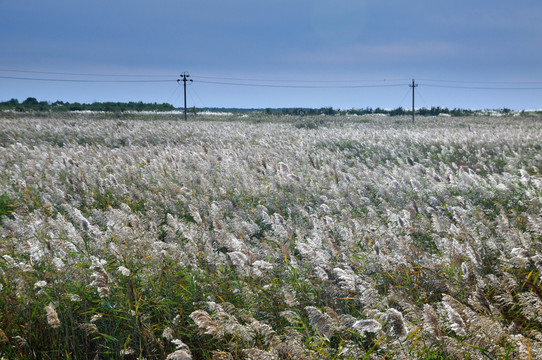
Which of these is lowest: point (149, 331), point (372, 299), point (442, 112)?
point (149, 331)

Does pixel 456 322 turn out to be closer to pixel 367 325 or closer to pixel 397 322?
pixel 397 322

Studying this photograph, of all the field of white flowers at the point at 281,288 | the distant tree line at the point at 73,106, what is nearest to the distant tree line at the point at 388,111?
the distant tree line at the point at 73,106

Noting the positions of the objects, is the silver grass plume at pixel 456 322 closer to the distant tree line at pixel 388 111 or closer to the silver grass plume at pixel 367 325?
the silver grass plume at pixel 367 325

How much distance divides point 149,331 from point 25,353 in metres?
1.06

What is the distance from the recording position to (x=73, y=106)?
63250 millimetres

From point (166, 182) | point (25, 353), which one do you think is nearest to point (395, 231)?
point (25, 353)

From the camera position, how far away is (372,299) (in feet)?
9.82

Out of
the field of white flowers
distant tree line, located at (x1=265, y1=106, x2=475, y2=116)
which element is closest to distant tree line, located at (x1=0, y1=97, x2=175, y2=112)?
distant tree line, located at (x1=265, y1=106, x2=475, y2=116)

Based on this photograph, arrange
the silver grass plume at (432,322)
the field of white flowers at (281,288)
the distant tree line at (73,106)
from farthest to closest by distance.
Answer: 1. the distant tree line at (73,106)
2. the field of white flowers at (281,288)
3. the silver grass plume at (432,322)

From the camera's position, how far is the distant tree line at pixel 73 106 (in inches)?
2214

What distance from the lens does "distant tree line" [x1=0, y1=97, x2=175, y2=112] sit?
5624 centimetres

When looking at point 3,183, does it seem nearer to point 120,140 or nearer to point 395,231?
point 395,231

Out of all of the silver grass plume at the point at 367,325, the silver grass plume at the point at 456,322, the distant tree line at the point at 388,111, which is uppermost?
the distant tree line at the point at 388,111

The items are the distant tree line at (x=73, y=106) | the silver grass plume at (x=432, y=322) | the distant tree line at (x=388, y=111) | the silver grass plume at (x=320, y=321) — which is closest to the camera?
the silver grass plume at (x=432, y=322)
